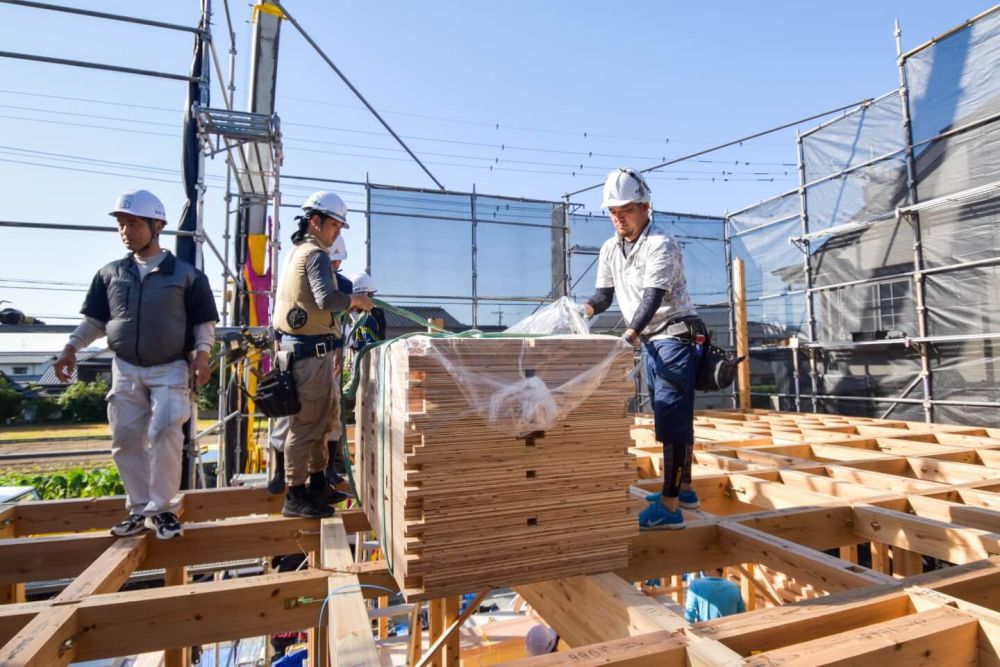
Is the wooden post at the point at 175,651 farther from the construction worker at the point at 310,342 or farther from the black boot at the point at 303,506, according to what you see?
the construction worker at the point at 310,342

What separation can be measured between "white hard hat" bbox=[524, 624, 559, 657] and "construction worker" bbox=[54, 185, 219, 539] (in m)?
3.39

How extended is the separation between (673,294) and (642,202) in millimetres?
421

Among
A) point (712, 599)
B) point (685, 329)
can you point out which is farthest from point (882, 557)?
point (685, 329)

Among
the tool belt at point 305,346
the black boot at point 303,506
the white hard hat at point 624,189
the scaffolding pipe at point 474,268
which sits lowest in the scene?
the black boot at point 303,506

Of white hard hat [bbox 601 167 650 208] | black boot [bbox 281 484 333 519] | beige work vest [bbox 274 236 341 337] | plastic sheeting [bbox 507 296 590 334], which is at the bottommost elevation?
black boot [bbox 281 484 333 519]

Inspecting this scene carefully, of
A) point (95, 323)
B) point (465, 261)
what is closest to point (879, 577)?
point (95, 323)

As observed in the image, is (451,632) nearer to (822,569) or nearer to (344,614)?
(344,614)

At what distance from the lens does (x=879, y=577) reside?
1.87m

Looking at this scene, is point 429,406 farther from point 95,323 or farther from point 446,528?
point 95,323

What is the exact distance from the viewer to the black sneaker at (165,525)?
2.50 m

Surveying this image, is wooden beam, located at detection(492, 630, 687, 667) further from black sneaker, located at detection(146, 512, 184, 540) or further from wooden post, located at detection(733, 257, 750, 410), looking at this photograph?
wooden post, located at detection(733, 257, 750, 410)

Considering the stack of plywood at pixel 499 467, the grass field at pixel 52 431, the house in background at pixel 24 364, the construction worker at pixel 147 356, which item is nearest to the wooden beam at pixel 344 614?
the stack of plywood at pixel 499 467

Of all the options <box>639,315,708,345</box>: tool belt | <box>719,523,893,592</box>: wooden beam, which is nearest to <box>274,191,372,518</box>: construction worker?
<box>639,315,708,345</box>: tool belt

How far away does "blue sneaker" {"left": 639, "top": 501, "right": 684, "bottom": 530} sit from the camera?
2.31 metres
